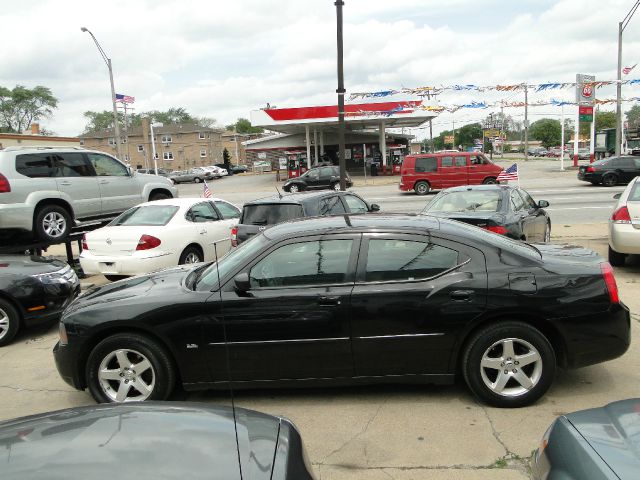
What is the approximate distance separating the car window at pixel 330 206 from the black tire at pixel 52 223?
4.65 m

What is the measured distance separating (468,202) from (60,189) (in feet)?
23.7

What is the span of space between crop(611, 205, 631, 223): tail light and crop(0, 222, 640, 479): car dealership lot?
3.10m

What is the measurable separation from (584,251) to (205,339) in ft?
11.0

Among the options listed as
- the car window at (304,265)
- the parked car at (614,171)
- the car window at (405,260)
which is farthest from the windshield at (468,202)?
the parked car at (614,171)

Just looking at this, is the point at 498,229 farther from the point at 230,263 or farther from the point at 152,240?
the point at 152,240

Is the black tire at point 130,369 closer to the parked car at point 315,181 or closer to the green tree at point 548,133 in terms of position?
the parked car at point 315,181

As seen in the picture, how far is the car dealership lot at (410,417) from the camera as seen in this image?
11.1 ft

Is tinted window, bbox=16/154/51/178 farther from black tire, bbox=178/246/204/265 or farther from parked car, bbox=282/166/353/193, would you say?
parked car, bbox=282/166/353/193

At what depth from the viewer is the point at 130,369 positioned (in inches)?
168

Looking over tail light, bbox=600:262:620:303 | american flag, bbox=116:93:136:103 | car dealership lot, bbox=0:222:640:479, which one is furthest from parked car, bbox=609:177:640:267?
american flag, bbox=116:93:136:103

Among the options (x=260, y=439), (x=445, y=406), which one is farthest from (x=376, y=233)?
(x=260, y=439)

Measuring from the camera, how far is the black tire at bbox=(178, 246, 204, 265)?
29.8ft

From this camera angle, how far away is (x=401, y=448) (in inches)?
141

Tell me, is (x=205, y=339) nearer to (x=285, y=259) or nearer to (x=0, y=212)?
(x=285, y=259)
